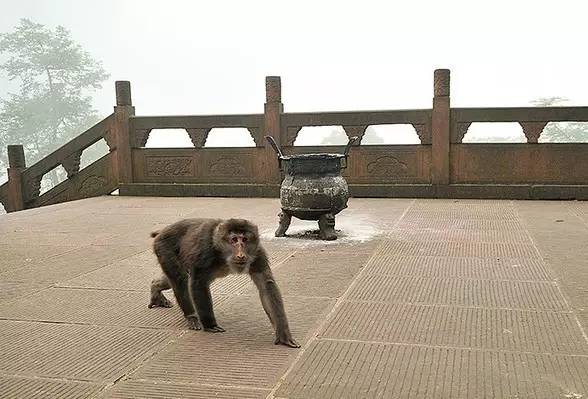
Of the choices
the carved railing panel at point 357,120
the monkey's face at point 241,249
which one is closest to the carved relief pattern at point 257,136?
the carved railing panel at point 357,120

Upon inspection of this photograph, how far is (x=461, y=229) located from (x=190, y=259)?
4.43 m

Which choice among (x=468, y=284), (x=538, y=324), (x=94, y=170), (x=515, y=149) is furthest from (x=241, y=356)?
(x=94, y=170)

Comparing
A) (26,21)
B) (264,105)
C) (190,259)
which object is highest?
(26,21)

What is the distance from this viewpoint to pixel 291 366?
3.15 meters

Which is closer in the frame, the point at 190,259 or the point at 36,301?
the point at 190,259

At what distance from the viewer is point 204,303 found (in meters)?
3.71

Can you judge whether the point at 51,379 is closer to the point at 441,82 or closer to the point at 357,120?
the point at 357,120

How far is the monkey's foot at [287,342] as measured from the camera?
345 centimetres

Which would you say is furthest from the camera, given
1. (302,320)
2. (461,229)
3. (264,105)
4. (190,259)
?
(264,105)

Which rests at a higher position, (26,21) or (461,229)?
(26,21)

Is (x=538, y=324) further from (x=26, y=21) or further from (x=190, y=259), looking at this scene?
(x=26, y=21)

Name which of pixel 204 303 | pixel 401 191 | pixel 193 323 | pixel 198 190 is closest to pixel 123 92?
pixel 198 190

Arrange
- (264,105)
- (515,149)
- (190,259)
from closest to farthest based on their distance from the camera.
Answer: (190,259), (515,149), (264,105)

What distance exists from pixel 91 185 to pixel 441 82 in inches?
276
